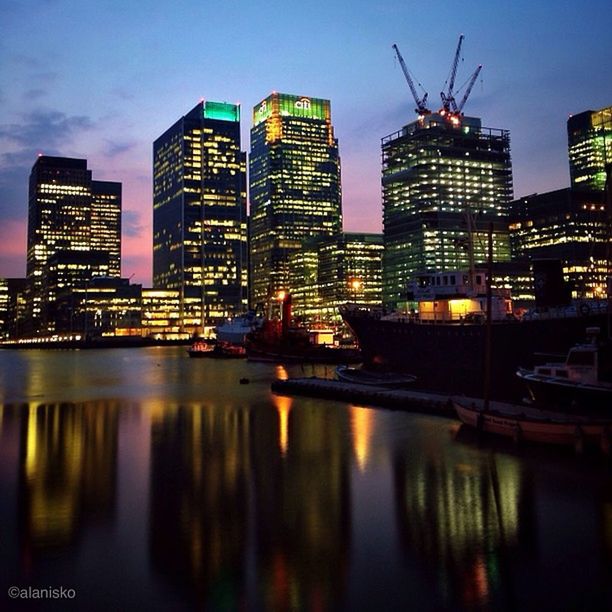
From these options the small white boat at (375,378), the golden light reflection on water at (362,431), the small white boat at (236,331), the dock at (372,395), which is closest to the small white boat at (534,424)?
the dock at (372,395)

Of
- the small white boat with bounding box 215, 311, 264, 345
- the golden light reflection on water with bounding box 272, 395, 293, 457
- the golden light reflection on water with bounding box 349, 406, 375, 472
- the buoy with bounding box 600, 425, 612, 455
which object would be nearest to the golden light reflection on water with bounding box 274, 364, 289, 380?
the golden light reflection on water with bounding box 272, 395, 293, 457

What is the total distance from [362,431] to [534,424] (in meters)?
12.1

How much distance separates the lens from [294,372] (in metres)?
93.4

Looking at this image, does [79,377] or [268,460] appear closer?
[268,460]

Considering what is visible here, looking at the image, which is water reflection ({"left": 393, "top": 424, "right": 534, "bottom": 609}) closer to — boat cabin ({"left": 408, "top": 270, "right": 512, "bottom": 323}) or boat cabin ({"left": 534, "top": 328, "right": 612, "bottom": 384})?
boat cabin ({"left": 534, "top": 328, "right": 612, "bottom": 384})

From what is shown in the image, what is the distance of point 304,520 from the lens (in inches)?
883

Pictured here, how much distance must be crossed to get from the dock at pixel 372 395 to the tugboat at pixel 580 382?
7123 mm

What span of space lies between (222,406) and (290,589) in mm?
39598

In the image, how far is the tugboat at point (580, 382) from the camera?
35.0 meters

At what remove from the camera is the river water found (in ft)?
54.3

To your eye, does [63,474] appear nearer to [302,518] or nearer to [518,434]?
[302,518]

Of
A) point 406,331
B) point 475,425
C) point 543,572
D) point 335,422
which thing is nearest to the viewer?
point 543,572

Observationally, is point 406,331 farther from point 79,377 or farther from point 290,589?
point 79,377

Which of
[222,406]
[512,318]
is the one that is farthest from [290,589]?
[512,318]
